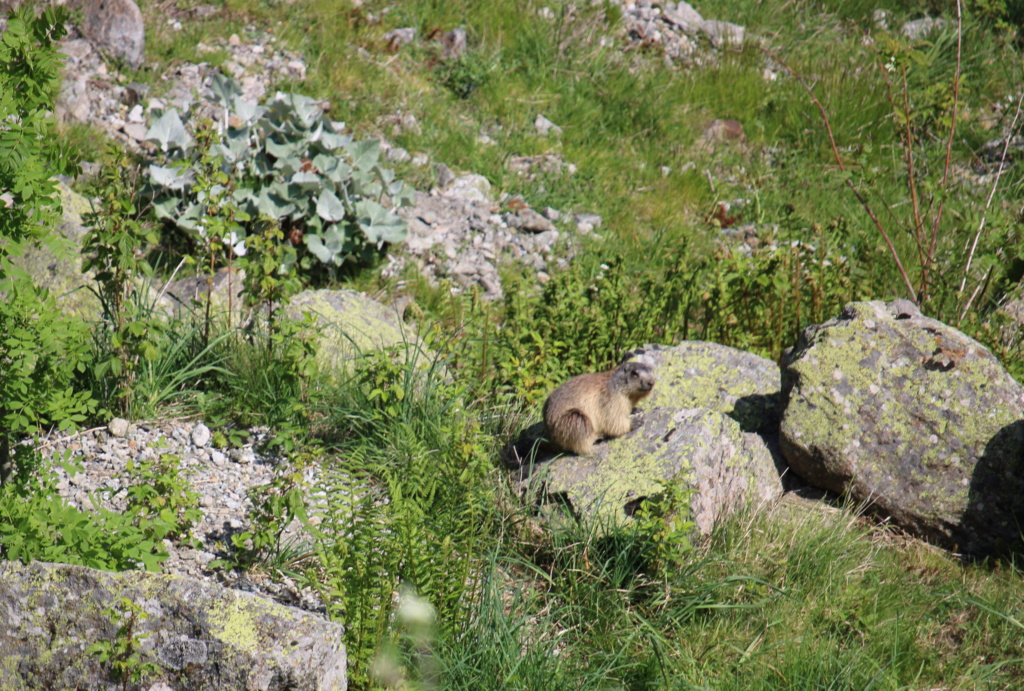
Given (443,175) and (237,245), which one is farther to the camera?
(443,175)

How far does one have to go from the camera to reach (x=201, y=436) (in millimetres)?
4668

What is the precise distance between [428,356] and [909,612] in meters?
3.01

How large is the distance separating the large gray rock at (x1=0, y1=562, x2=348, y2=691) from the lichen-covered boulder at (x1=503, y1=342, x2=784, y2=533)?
1.78 meters

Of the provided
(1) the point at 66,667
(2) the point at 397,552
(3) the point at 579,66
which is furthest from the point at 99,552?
(3) the point at 579,66

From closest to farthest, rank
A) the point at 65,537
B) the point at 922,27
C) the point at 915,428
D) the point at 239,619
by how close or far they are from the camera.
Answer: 1. the point at 239,619
2. the point at 65,537
3. the point at 915,428
4. the point at 922,27

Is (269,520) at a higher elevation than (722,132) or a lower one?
lower

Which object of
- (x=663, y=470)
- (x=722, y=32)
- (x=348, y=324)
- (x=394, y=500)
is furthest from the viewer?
(x=722, y=32)

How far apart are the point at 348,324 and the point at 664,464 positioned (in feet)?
7.65

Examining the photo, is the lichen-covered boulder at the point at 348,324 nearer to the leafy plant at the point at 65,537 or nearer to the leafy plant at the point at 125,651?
the leafy plant at the point at 65,537

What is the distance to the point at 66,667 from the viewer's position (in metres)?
2.83

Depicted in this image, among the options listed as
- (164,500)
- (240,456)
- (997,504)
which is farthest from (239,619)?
(997,504)

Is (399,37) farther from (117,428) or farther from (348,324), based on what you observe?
(117,428)

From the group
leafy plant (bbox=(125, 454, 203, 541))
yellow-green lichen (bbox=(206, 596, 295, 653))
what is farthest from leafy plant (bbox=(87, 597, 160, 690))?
leafy plant (bbox=(125, 454, 203, 541))

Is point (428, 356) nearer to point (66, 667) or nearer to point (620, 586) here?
point (620, 586)
